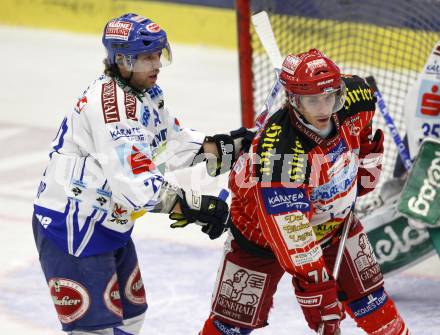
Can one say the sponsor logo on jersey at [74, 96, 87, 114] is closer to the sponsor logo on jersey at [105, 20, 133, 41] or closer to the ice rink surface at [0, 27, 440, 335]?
the sponsor logo on jersey at [105, 20, 133, 41]

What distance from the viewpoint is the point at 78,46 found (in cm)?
990

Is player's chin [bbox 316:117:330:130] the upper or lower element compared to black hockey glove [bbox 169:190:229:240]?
upper

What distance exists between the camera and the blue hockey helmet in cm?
348

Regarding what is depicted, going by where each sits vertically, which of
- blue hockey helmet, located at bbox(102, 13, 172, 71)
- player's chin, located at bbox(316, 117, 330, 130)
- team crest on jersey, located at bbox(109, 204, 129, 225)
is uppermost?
blue hockey helmet, located at bbox(102, 13, 172, 71)

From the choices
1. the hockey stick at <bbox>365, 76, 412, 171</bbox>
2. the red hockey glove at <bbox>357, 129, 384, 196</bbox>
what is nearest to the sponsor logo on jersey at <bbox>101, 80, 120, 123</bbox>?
the red hockey glove at <bbox>357, 129, 384, 196</bbox>

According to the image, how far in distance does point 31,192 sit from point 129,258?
267 cm

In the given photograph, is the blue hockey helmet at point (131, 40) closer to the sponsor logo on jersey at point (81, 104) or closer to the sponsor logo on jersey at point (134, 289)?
the sponsor logo on jersey at point (81, 104)

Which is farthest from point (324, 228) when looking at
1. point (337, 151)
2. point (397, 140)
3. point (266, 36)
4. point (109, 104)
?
point (397, 140)

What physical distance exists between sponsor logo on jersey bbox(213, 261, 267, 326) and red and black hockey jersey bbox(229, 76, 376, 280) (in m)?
0.13

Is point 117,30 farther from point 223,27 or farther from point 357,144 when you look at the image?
point 223,27

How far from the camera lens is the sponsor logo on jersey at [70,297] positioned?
142 inches

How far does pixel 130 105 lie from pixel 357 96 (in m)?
0.80

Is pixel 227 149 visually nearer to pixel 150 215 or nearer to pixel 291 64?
pixel 291 64

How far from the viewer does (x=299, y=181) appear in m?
3.37
